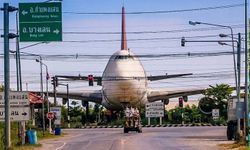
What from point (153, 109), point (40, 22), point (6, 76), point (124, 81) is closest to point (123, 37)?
point (153, 109)

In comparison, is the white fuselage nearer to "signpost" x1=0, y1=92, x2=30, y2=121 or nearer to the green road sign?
"signpost" x1=0, y1=92, x2=30, y2=121

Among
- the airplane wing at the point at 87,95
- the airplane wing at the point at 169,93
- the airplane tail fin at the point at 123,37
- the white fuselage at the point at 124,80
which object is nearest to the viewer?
the white fuselage at the point at 124,80

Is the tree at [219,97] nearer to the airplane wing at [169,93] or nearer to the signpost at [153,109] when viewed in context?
the airplane wing at [169,93]

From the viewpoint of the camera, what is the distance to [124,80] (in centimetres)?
7094

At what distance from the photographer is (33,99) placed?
56250 millimetres

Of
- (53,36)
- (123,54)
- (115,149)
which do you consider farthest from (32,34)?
(123,54)

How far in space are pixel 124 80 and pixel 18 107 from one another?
40.0 metres

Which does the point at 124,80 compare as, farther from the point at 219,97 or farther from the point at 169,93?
the point at 219,97

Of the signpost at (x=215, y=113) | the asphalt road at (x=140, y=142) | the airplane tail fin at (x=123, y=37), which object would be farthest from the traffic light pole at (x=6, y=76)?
the airplane tail fin at (x=123, y=37)

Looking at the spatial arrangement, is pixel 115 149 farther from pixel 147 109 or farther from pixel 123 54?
pixel 147 109

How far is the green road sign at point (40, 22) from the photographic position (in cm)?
2873

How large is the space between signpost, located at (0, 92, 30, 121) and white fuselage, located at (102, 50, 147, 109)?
39638mm

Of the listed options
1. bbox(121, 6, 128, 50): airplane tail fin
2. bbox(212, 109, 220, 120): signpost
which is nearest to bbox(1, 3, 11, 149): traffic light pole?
bbox(212, 109, 220, 120): signpost

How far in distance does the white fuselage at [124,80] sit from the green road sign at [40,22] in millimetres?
41887
